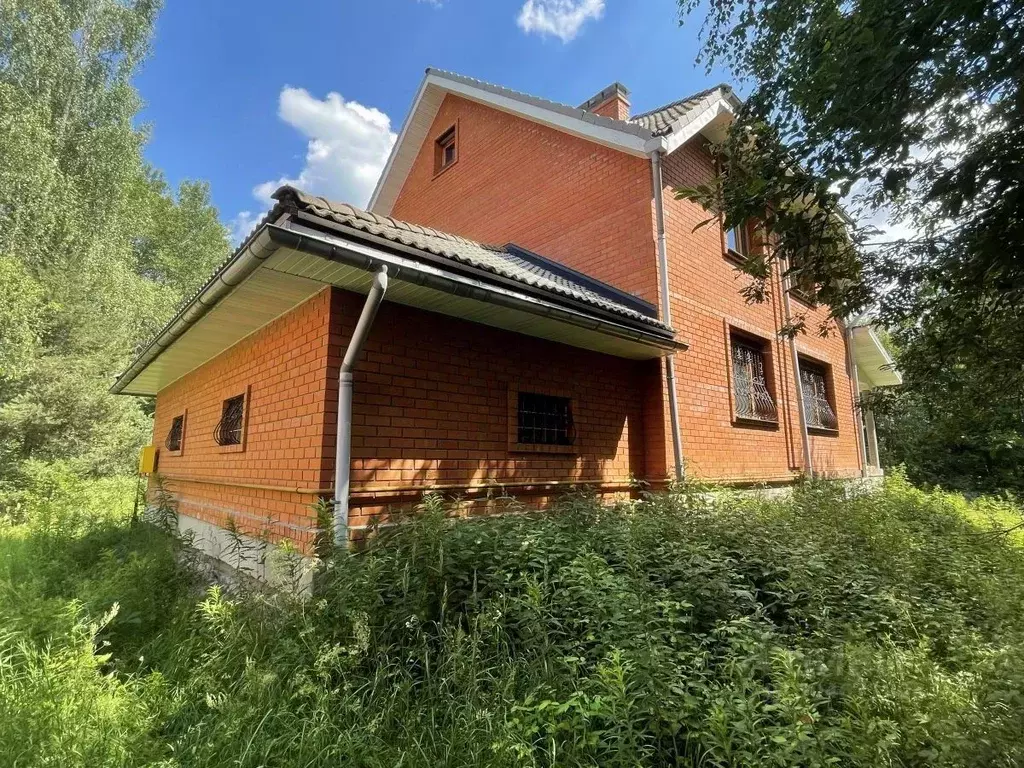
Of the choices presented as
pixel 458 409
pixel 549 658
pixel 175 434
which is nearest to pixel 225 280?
pixel 458 409

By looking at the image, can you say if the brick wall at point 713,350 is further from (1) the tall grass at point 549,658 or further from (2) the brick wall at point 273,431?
(2) the brick wall at point 273,431

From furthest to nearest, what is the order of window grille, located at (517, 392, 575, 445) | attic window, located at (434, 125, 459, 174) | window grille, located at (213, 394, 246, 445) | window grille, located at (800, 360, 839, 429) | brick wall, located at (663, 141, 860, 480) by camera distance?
attic window, located at (434, 125, 459, 174) < window grille, located at (800, 360, 839, 429) < brick wall, located at (663, 141, 860, 480) < window grille, located at (213, 394, 246, 445) < window grille, located at (517, 392, 575, 445)

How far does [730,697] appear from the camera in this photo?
218 cm

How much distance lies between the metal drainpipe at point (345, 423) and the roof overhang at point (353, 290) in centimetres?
30

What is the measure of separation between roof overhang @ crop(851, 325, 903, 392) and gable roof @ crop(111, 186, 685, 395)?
9316 mm

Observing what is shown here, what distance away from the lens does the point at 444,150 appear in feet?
38.2

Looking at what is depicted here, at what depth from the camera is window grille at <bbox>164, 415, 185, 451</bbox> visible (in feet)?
28.3

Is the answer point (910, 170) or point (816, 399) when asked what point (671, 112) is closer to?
point (910, 170)

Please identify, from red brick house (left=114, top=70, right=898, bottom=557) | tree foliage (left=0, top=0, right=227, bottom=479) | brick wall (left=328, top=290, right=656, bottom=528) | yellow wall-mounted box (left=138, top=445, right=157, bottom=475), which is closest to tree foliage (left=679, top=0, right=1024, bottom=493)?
red brick house (left=114, top=70, right=898, bottom=557)

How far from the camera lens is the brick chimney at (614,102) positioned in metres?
8.76

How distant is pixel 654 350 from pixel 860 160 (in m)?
3.37

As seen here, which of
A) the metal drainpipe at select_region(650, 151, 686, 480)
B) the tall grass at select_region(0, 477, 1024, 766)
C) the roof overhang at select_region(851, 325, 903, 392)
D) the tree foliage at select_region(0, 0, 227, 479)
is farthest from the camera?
the tree foliage at select_region(0, 0, 227, 479)

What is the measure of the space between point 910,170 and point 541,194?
21.0 ft

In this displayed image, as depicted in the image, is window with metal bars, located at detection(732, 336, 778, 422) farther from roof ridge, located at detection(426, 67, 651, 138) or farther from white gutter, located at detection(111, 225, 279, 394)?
white gutter, located at detection(111, 225, 279, 394)
